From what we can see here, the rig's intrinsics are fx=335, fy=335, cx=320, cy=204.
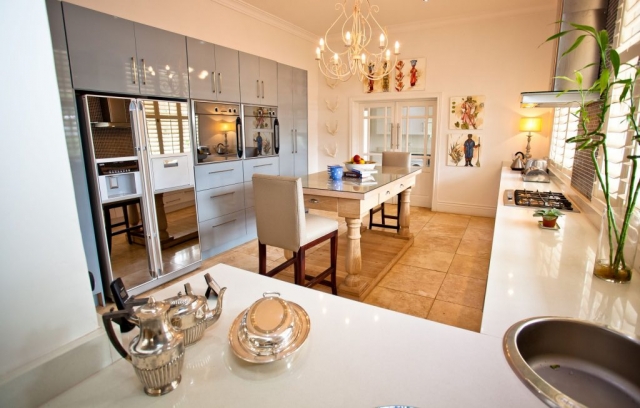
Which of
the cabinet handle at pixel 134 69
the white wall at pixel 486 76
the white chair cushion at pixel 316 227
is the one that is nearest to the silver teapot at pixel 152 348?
the white chair cushion at pixel 316 227

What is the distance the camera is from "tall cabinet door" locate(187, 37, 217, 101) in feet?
10.6

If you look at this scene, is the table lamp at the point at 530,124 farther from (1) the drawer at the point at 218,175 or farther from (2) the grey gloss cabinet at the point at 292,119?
(1) the drawer at the point at 218,175

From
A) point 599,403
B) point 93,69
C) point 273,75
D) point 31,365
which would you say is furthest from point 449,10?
point 31,365

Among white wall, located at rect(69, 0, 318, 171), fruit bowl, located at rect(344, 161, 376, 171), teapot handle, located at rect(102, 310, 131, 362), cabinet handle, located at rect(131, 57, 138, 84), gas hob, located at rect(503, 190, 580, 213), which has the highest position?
white wall, located at rect(69, 0, 318, 171)

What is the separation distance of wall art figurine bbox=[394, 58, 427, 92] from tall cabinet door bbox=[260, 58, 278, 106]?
2.10 m

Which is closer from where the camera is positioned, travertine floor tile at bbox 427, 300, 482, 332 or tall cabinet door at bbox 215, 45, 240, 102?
travertine floor tile at bbox 427, 300, 482, 332

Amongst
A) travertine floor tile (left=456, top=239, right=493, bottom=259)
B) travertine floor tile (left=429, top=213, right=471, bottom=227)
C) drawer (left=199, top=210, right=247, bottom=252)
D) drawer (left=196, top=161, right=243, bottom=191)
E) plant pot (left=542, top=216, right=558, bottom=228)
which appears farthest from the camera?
travertine floor tile (left=429, top=213, right=471, bottom=227)

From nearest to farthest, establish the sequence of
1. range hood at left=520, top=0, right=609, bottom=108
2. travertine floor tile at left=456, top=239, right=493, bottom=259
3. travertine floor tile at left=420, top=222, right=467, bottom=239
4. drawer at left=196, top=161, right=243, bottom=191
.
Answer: range hood at left=520, top=0, right=609, bottom=108, drawer at left=196, top=161, right=243, bottom=191, travertine floor tile at left=456, top=239, right=493, bottom=259, travertine floor tile at left=420, top=222, right=467, bottom=239

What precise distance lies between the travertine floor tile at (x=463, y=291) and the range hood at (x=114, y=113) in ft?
9.37

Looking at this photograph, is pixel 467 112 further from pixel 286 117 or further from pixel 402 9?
pixel 286 117

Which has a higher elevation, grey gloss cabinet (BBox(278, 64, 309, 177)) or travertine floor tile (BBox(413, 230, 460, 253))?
grey gloss cabinet (BBox(278, 64, 309, 177))

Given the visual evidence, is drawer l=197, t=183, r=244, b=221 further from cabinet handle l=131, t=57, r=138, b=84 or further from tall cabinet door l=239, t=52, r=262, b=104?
cabinet handle l=131, t=57, r=138, b=84

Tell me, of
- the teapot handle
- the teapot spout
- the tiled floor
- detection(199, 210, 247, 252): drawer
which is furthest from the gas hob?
detection(199, 210, 247, 252): drawer

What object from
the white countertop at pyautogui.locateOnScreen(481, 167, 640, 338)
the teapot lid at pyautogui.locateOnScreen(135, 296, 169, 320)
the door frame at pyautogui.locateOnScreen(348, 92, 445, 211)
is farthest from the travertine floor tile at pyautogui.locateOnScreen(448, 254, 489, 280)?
the teapot lid at pyautogui.locateOnScreen(135, 296, 169, 320)
